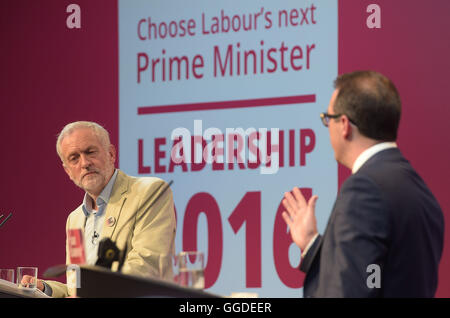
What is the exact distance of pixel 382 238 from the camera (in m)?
2.21

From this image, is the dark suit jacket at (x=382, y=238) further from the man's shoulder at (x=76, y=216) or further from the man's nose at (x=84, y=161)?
the man's shoulder at (x=76, y=216)

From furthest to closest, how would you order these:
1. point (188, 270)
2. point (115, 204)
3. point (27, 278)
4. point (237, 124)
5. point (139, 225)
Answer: point (237, 124)
point (115, 204)
point (139, 225)
point (27, 278)
point (188, 270)

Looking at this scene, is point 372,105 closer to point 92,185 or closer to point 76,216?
point 92,185

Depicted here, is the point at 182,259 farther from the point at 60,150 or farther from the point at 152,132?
the point at 152,132

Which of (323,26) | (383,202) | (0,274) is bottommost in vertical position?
(0,274)

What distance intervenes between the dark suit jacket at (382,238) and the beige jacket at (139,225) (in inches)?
58.7

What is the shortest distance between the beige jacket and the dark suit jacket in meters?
1.49

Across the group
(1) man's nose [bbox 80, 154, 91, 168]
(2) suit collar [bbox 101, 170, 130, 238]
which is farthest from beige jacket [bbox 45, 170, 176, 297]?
(1) man's nose [bbox 80, 154, 91, 168]

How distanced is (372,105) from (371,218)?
0.39m

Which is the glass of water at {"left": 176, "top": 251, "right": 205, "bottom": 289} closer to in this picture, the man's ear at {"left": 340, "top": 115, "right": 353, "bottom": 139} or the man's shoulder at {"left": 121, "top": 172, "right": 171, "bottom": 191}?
the man's ear at {"left": 340, "top": 115, "right": 353, "bottom": 139}

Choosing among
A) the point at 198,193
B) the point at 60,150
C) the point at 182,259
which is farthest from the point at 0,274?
the point at 198,193

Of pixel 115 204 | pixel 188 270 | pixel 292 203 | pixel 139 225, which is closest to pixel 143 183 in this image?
pixel 115 204
